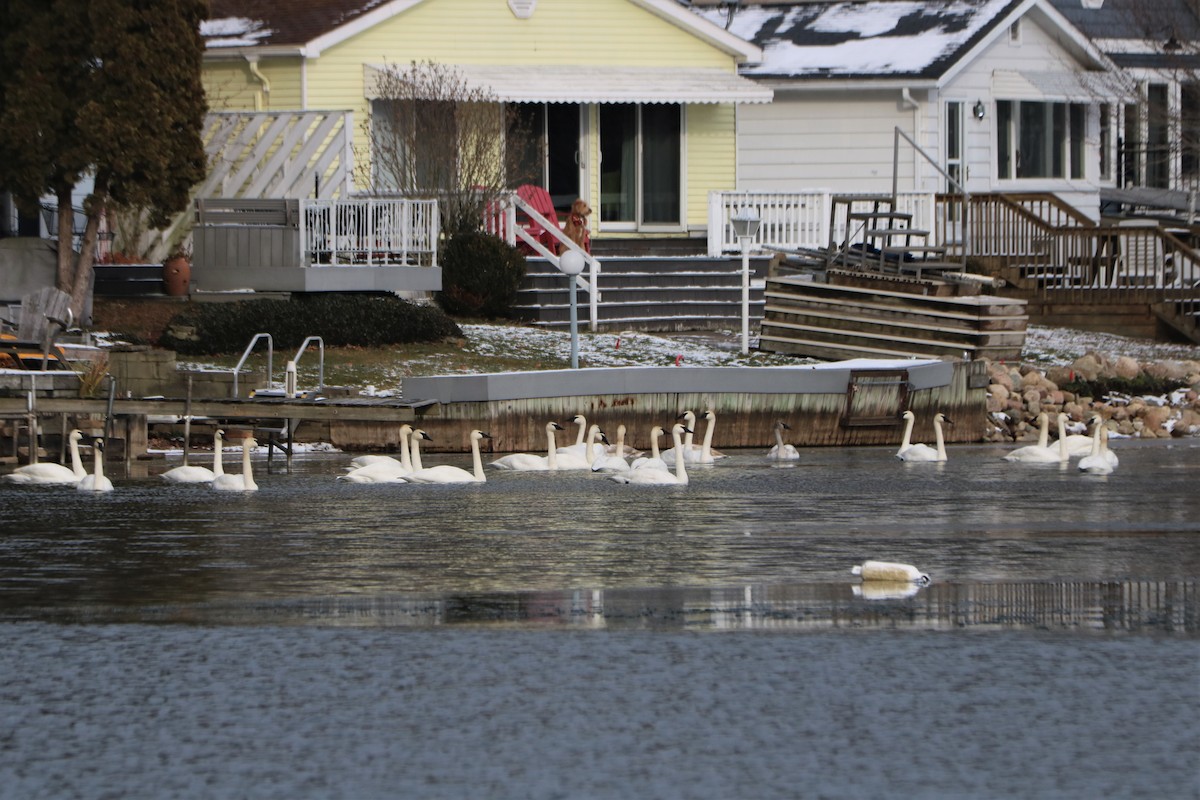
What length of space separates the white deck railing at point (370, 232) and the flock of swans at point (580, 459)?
5701mm

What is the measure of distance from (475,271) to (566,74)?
6.16 meters

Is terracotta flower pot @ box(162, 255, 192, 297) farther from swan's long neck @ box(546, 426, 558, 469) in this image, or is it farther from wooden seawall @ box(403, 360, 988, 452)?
swan's long neck @ box(546, 426, 558, 469)

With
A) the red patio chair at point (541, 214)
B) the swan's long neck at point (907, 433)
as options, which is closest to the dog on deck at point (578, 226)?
the red patio chair at point (541, 214)

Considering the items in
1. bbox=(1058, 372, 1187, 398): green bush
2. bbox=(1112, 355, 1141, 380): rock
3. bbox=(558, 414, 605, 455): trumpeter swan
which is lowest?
bbox=(558, 414, 605, 455): trumpeter swan

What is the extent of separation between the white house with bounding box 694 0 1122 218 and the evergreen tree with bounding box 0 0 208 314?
13.9 meters

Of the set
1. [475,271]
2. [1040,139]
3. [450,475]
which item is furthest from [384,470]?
[1040,139]

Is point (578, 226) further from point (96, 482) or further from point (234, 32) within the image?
point (96, 482)

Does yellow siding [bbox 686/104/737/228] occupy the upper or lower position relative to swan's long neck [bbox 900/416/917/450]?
upper

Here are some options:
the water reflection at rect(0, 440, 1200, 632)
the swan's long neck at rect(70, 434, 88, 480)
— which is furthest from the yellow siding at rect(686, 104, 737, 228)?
the swan's long neck at rect(70, 434, 88, 480)

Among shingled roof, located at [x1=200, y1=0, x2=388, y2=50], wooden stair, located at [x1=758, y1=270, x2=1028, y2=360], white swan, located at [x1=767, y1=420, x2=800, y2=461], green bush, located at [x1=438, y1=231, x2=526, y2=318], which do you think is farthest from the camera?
shingled roof, located at [x1=200, y1=0, x2=388, y2=50]

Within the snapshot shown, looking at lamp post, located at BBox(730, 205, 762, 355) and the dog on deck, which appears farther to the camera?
the dog on deck

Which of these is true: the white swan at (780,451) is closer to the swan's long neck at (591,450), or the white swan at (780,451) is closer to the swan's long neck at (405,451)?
the swan's long neck at (591,450)

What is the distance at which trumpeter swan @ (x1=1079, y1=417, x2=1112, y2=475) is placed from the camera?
20.9 metres

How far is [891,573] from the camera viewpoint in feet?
43.9
